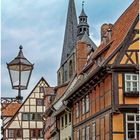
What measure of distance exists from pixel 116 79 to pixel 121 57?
1.32m

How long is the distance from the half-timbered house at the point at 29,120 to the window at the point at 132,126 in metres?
40.5

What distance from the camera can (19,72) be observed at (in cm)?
959

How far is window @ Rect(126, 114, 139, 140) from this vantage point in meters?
27.1

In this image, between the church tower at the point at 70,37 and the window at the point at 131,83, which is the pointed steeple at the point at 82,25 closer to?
the church tower at the point at 70,37

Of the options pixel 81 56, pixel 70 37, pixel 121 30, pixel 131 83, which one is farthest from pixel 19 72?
pixel 70 37

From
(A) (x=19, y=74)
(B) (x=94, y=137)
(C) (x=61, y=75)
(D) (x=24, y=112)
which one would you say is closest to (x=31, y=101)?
(D) (x=24, y=112)

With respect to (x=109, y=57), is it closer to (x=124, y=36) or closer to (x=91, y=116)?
(x=124, y=36)

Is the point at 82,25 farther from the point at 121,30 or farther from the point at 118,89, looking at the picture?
the point at 118,89

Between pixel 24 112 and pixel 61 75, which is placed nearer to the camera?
pixel 24 112

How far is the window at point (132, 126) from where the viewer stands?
89.0 feet

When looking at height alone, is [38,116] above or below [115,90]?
above

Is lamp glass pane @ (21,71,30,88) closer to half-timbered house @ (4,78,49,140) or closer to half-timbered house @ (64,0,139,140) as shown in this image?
half-timbered house @ (64,0,139,140)

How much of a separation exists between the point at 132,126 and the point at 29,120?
41.8 m

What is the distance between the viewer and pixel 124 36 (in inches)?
1152
